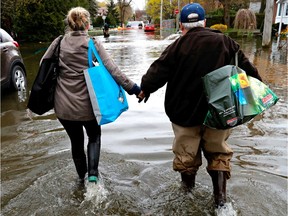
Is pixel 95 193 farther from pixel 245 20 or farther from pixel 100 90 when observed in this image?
pixel 245 20

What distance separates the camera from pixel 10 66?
743cm

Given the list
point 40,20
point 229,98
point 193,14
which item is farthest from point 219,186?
point 40,20

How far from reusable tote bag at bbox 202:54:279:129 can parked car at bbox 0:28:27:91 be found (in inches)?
224

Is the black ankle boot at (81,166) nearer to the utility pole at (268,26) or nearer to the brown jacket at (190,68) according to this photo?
the brown jacket at (190,68)

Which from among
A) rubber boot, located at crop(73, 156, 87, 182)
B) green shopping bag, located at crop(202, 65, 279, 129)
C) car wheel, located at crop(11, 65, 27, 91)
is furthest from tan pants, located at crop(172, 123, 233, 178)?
car wheel, located at crop(11, 65, 27, 91)

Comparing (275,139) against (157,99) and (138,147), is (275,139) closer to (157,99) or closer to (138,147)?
(138,147)

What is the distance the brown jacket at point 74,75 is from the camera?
3.08 m

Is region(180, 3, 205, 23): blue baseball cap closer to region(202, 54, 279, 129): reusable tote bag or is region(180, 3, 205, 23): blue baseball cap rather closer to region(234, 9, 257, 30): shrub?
region(202, 54, 279, 129): reusable tote bag

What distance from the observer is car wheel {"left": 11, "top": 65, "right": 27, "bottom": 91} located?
771 centimetres

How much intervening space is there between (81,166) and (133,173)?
0.68 metres

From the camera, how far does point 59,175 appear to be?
3859mm

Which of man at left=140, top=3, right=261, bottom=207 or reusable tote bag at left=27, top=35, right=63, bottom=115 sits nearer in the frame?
man at left=140, top=3, right=261, bottom=207

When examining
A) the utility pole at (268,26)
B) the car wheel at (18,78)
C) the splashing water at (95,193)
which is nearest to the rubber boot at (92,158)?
the splashing water at (95,193)

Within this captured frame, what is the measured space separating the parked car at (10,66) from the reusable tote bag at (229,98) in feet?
18.7
